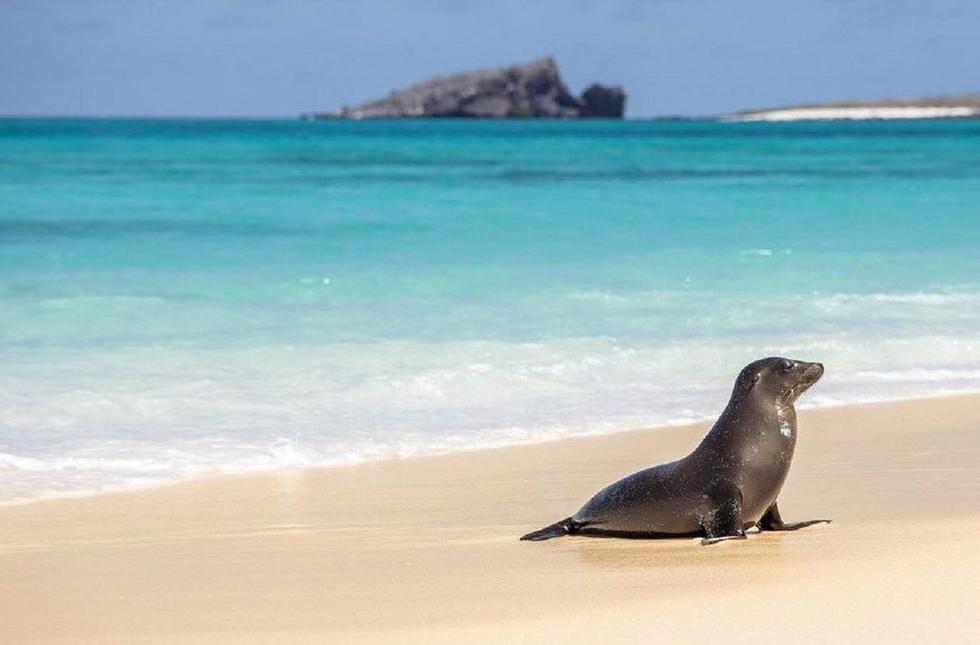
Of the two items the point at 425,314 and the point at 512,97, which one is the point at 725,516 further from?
the point at 512,97

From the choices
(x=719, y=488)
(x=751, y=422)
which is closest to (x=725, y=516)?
(x=719, y=488)

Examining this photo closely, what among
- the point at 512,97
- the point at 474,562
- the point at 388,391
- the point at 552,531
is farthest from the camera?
the point at 512,97

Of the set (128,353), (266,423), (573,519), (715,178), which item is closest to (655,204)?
(715,178)

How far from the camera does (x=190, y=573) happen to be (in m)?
4.74

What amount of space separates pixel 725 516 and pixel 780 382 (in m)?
0.56

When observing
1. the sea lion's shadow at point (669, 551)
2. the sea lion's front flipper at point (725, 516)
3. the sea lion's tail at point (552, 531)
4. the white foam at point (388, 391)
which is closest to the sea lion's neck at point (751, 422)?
the sea lion's front flipper at point (725, 516)

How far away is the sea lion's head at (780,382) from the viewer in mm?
5305

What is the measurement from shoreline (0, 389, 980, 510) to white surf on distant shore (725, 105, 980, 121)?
139m

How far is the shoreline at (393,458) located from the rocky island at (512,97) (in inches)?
5589

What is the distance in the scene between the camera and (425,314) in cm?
1195

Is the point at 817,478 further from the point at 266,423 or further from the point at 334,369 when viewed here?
the point at 334,369

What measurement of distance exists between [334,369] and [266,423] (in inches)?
64.7

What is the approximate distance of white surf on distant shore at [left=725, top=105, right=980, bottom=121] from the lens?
14925 cm

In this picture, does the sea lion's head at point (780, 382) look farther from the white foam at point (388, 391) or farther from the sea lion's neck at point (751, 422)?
the white foam at point (388, 391)
